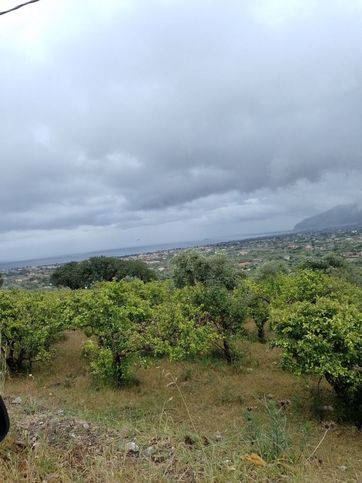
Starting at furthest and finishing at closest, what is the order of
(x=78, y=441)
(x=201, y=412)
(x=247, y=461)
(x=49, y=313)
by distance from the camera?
(x=49, y=313) → (x=201, y=412) → (x=78, y=441) → (x=247, y=461)

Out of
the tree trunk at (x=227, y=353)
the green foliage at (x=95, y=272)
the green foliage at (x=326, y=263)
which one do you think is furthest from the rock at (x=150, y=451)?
the green foliage at (x=95, y=272)

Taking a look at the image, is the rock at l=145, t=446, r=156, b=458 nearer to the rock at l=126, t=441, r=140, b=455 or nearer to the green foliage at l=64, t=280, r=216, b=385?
the rock at l=126, t=441, r=140, b=455

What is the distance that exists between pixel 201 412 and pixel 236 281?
15523 mm

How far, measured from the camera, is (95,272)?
46.6 m

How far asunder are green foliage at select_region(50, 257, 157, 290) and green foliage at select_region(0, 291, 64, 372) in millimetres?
31001

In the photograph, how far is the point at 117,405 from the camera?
984cm

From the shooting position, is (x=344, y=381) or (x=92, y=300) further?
(x=92, y=300)

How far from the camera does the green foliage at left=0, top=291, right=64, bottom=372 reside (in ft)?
42.0

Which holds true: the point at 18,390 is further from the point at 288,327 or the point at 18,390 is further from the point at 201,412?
the point at 288,327

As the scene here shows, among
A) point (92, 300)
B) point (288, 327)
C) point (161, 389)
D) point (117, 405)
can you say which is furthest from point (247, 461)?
point (92, 300)

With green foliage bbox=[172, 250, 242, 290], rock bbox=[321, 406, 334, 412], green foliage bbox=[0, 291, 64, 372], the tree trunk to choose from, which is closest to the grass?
rock bbox=[321, 406, 334, 412]

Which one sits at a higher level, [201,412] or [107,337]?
[107,337]

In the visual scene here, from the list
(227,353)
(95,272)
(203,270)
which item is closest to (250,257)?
(95,272)

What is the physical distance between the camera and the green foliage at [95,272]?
45.7 metres
